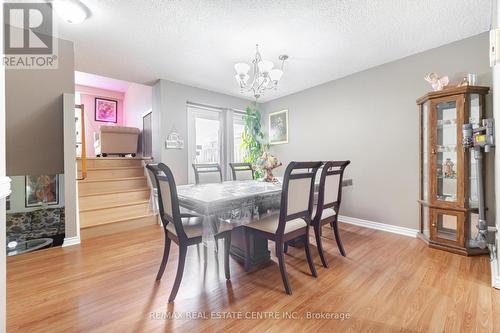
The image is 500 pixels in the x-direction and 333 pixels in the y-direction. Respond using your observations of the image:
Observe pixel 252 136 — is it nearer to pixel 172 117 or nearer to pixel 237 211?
pixel 172 117

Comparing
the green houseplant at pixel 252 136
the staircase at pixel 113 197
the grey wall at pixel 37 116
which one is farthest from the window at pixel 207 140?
the grey wall at pixel 37 116

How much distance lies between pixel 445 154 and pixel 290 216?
212 cm

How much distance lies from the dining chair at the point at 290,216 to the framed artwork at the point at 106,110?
6229mm

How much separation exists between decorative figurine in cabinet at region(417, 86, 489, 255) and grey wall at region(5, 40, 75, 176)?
4374 millimetres

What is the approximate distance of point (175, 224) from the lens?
163 centimetres

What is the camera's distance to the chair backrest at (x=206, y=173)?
298 centimetres

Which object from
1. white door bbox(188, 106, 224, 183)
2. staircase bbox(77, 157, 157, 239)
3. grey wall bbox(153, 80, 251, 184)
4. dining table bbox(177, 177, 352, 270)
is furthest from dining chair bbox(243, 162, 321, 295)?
white door bbox(188, 106, 224, 183)

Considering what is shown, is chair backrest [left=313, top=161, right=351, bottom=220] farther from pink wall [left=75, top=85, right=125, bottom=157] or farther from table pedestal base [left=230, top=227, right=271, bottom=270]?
pink wall [left=75, top=85, right=125, bottom=157]

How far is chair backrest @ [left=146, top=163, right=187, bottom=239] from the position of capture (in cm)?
158

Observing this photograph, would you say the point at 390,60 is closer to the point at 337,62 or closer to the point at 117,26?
the point at 337,62

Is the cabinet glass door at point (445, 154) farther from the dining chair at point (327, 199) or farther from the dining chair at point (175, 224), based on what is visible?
the dining chair at point (175, 224)

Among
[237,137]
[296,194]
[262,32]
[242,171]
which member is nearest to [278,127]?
[237,137]

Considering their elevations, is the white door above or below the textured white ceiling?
below

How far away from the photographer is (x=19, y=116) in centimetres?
276
